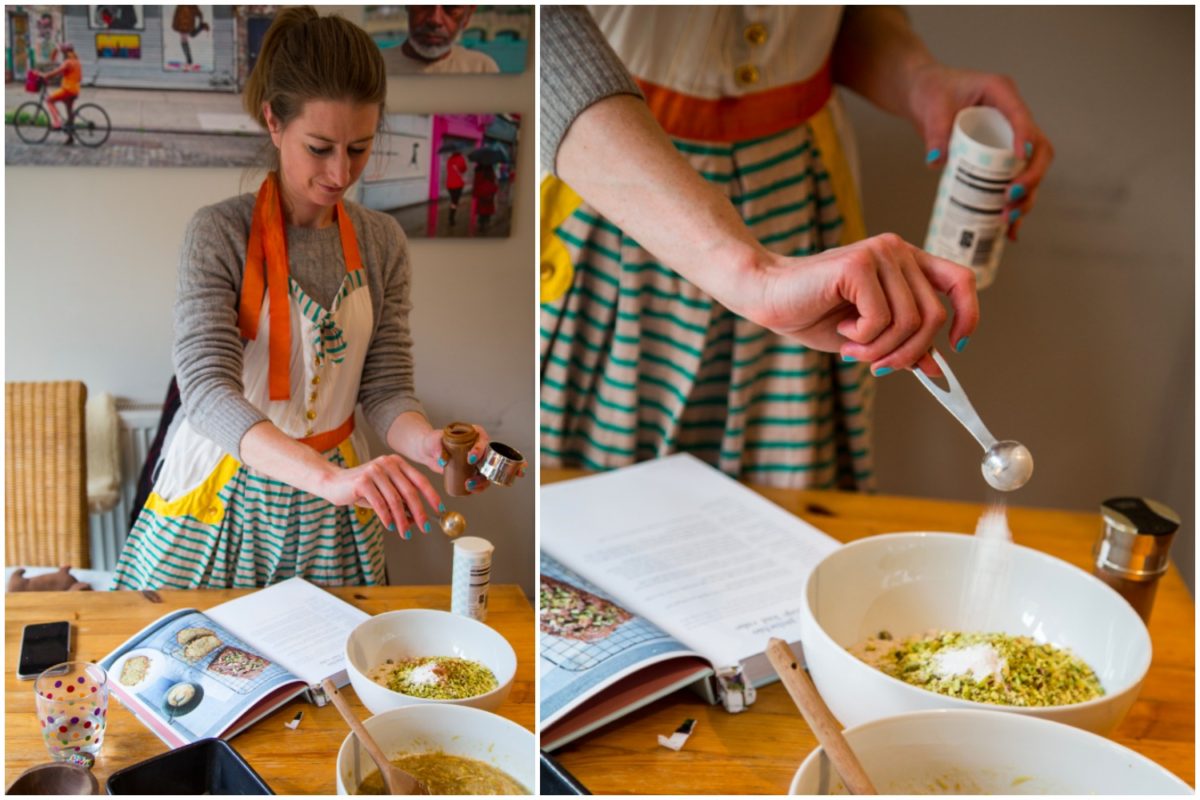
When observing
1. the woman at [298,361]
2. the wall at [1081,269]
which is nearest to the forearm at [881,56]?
the wall at [1081,269]

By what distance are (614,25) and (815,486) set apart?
543 millimetres

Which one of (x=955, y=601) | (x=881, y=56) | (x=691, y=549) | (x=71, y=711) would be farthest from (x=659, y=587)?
(x=881, y=56)

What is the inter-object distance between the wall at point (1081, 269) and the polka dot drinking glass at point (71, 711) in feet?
4.15

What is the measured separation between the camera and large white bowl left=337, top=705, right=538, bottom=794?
551mm

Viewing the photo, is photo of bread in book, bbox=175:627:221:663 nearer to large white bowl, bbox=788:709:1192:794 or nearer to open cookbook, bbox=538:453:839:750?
open cookbook, bbox=538:453:839:750

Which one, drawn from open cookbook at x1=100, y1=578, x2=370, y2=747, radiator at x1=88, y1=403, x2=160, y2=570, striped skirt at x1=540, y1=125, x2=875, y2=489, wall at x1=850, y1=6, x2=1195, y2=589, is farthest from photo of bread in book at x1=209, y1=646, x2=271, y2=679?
wall at x1=850, y1=6, x2=1195, y2=589

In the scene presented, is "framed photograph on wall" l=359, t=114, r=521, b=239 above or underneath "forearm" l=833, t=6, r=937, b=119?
underneath

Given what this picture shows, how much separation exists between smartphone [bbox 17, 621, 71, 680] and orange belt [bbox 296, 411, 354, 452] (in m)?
0.18

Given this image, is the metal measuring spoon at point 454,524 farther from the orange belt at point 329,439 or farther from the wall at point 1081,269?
the wall at point 1081,269

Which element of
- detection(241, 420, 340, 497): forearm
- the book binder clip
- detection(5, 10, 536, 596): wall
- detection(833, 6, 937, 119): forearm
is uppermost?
detection(833, 6, 937, 119): forearm

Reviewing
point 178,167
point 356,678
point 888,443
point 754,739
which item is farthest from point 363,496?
point 888,443

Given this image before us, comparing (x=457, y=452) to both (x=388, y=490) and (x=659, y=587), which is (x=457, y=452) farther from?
(x=659, y=587)

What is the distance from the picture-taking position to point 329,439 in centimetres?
59

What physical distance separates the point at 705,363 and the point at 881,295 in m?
0.50
